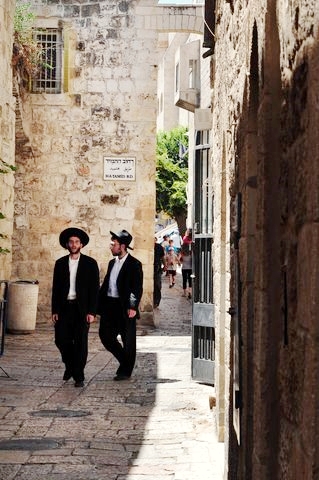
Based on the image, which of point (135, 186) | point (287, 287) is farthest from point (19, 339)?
point (287, 287)

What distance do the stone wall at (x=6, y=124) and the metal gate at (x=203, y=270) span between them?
4.12 meters

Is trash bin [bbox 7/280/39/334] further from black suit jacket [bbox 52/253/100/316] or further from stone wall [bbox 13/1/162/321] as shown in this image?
black suit jacket [bbox 52/253/100/316]

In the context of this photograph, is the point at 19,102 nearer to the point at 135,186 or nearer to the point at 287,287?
the point at 135,186

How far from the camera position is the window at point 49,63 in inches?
614

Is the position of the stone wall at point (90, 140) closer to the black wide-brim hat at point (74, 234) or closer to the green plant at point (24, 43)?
the green plant at point (24, 43)

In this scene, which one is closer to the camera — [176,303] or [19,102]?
[19,102]

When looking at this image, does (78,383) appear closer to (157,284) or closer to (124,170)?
(124,170)

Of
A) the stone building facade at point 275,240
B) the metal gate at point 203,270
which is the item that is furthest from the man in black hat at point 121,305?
the stone building facade at point 275,240

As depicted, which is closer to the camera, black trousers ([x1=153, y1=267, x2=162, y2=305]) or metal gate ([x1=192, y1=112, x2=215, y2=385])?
metal gate ([x1=192, y1=112, x2=215, y2=385])

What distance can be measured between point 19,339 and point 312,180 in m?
11.2

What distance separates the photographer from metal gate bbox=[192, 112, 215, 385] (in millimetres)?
8430

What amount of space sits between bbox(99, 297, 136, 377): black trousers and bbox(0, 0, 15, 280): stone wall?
3.01 m

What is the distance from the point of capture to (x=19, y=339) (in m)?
13.1

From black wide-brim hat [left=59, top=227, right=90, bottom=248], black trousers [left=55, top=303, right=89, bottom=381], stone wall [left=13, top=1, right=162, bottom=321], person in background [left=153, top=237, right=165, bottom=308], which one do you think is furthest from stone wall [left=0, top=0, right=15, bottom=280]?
person in background [left=153, top=237, right=165, bottom=308]
